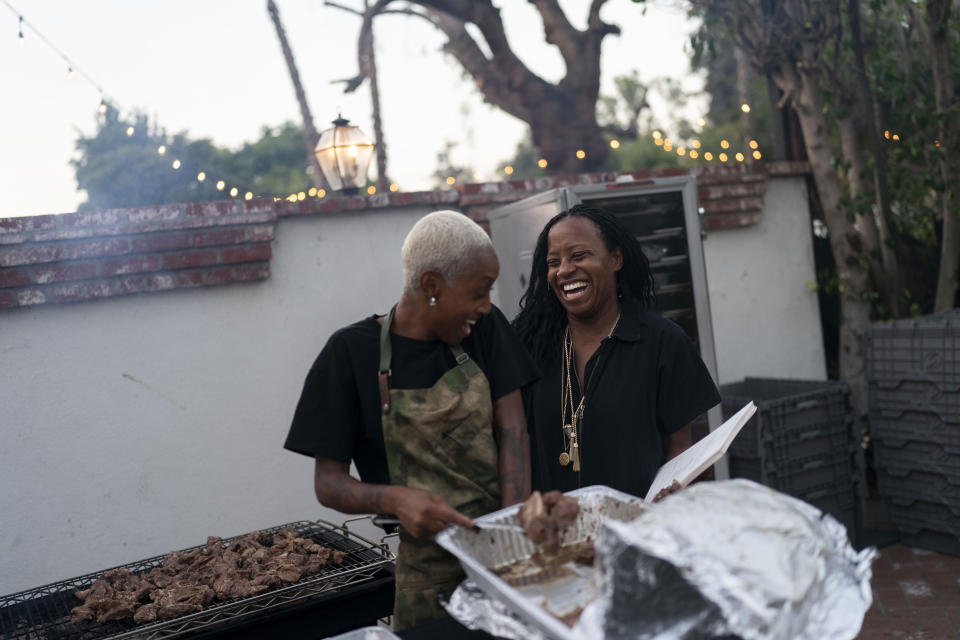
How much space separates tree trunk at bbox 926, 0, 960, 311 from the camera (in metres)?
5.21

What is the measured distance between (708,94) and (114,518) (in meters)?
31.9

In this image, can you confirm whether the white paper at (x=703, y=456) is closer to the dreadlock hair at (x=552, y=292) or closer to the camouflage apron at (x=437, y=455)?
the camouflage apron at (x=437, y=455)

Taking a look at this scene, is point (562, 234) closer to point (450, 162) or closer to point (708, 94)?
point (708, 94)

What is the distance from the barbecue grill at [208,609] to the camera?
2.43 m

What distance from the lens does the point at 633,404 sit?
2.69 m

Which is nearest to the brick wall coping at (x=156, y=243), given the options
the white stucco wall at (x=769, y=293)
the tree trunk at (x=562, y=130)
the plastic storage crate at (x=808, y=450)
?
the white stucco wall at (x=769, y=293)

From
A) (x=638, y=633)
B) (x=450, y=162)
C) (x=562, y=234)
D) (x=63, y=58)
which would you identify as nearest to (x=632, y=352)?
(x=562, y=234)

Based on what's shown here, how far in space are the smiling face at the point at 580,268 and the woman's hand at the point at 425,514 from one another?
4.25 ft

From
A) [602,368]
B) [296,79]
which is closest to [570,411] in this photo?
[602,368]

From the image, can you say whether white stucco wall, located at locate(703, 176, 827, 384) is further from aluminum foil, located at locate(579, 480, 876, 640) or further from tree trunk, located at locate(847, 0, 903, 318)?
aluminum foil, located at locate(579, 480, 876, 640)

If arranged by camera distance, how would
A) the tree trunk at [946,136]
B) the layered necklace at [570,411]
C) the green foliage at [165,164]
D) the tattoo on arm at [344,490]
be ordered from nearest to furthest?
the tattoo on arm at [344,490] < the layered necklace at [570,411] < the tree trunk at [946,136] < the green foliage at [165,164]

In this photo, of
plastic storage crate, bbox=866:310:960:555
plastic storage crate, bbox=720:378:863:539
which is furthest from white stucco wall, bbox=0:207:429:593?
plastic storage crate, bbox=866:310:960:555

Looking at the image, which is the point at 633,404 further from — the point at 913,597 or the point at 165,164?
the point at 165,164

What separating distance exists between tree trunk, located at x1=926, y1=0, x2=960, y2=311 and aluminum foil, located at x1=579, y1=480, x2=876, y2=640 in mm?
4971
